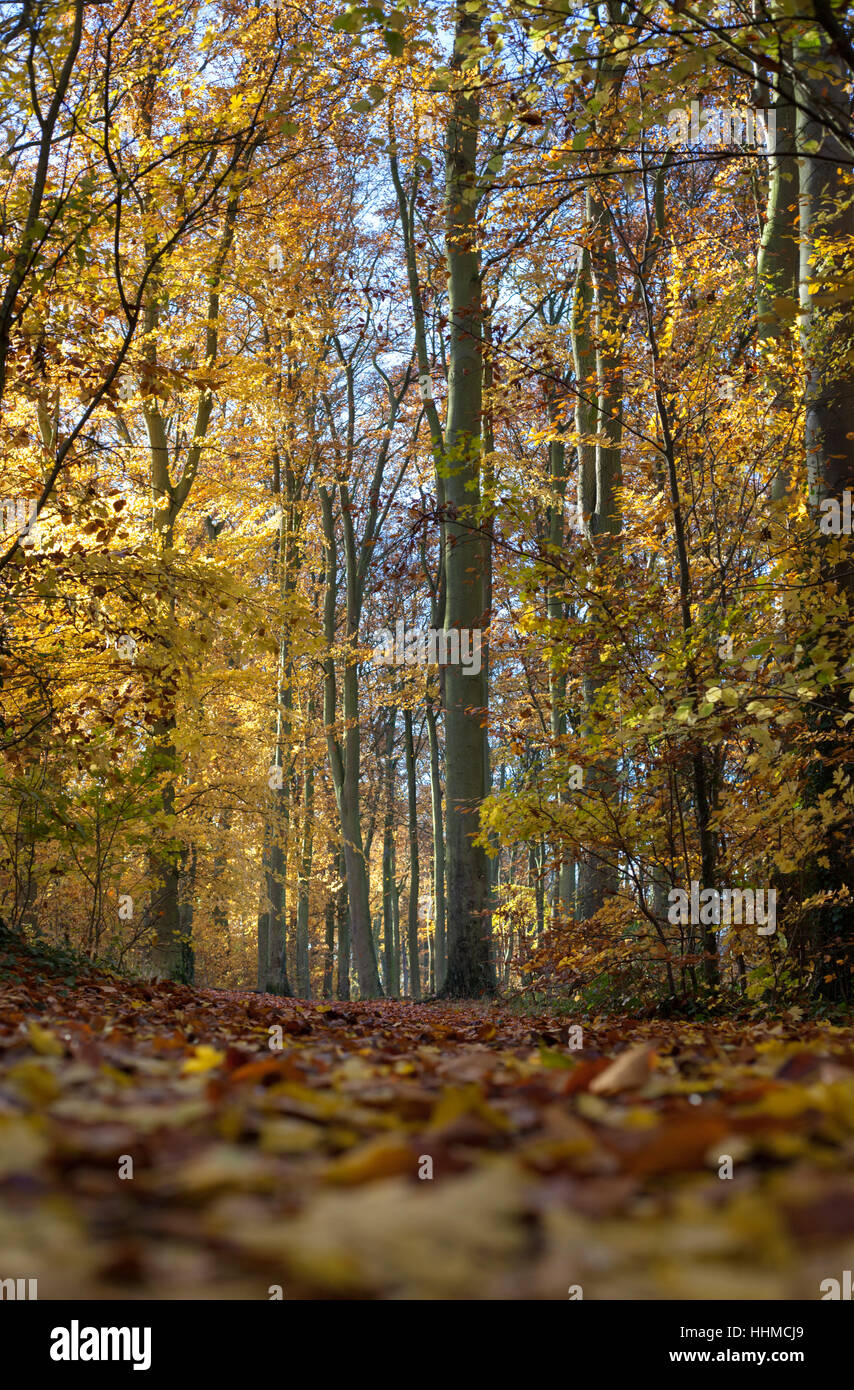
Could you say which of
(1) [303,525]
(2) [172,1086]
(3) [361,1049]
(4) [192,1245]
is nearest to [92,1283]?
(4) [192,1245]

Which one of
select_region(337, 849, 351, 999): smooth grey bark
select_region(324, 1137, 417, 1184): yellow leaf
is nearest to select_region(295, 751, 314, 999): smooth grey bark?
select_region(337, 849, 351, 999): smooth grey bark

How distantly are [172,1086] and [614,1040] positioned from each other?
7.70ft

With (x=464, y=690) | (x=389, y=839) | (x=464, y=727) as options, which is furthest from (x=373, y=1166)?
(x=389, y=839)

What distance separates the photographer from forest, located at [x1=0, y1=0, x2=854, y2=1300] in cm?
107

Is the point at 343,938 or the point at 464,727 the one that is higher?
the point at 464,727

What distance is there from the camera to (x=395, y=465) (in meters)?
20.4

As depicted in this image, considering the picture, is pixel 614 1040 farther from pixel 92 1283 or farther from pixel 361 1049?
pixel 92 1283

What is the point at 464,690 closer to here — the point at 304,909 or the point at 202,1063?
the point at 202,1063

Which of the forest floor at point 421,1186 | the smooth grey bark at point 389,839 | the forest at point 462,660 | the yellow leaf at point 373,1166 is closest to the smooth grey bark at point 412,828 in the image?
the smooth grey bark at point 389,839

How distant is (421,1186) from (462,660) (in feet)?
30.2

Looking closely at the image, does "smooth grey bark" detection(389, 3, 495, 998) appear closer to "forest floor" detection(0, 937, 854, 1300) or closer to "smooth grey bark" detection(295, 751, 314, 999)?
"smooth grey bark" detection(295, 751, 314, 999)

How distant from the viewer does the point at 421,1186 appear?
42.2 inches

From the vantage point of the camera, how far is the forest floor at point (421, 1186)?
3.05 ft

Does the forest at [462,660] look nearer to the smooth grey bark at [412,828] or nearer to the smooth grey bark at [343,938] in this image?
the smooth grey bark at [412,828]
